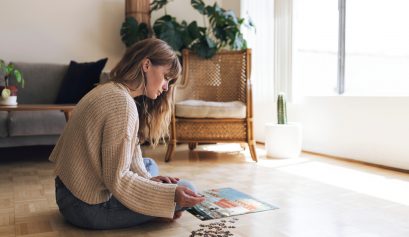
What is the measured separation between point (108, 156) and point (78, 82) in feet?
7.44

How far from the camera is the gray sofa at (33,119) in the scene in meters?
2.88

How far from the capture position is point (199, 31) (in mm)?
3707

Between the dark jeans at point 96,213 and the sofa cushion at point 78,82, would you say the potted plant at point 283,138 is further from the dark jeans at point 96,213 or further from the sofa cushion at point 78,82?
the dark jeans at point 96,213

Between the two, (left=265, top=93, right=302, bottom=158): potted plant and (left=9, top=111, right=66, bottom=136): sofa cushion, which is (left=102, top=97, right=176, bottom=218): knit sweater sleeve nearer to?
(left=9, top=111, right=66, bottom=136): sofa cushion

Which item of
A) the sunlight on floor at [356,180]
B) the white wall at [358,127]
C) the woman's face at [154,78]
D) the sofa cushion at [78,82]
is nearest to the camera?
the woman's face at [154,78]

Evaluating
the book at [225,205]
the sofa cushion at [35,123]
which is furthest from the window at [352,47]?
the sofa cushion at [35,123]

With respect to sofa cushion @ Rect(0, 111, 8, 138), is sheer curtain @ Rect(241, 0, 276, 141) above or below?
above

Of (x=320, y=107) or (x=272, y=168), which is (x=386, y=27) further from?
(x=272, y=168)

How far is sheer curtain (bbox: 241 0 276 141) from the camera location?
12.9 feet

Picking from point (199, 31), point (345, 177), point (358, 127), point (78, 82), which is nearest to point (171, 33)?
point (199, 31)

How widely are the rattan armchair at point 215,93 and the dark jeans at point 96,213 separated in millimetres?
1514

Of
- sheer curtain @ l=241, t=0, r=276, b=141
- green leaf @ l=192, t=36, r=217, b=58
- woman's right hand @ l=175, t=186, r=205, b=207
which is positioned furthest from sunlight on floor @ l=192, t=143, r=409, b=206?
woman's right hand @ l=175, t=186, r=205, b=207

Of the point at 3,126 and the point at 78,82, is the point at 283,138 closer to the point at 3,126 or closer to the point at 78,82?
the point at 78,82

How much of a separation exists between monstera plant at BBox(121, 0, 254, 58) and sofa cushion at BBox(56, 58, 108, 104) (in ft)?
1.76
